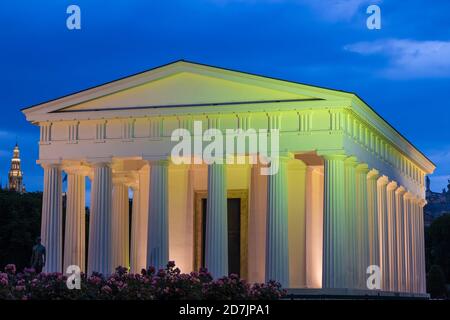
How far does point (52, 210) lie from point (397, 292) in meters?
22.0

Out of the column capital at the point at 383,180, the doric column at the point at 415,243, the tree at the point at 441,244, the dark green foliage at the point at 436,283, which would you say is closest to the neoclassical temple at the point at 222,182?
the column capital at the point at 383,180

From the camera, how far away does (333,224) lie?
53.4m

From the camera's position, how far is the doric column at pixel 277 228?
5362 cm

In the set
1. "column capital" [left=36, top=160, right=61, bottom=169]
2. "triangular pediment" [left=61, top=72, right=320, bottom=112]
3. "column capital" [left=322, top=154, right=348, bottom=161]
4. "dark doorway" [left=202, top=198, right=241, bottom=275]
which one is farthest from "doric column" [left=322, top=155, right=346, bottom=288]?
"column capital" [left=36, top=160, right=61, bottom=169]

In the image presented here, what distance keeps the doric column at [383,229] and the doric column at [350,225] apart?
7.06 metres

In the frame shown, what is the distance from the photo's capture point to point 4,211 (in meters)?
101

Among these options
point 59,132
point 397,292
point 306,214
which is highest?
point 59,132

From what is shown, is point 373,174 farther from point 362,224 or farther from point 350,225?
point 350,225

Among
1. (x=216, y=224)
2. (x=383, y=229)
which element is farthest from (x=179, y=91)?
(x=383, y=229)

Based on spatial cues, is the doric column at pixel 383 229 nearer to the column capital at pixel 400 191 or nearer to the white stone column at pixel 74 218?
the column capital at pixel 400 191

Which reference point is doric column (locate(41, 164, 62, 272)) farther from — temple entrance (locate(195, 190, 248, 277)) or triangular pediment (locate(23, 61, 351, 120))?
temple entrance (locate(195, 190, 248, 277))

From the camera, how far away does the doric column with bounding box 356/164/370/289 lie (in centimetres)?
5638
